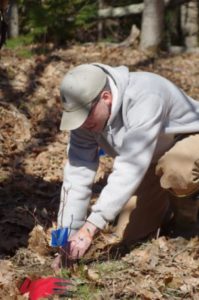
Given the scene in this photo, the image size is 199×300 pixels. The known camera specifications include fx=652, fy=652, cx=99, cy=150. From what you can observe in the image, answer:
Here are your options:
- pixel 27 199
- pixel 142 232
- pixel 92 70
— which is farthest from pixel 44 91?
pixel 92 70

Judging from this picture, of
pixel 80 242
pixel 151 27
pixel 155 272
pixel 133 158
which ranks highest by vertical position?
pixel 133 158

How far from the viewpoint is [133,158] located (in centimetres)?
372

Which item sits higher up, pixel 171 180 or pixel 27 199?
pixel 171 180

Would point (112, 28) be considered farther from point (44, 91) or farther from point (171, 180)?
point (171, 180)

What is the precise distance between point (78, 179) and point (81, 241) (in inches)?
19.3

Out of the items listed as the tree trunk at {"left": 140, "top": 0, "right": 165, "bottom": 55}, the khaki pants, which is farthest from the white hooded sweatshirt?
the tree trunk at {"left": 140, "top": 0, "right": 165, "bottom": 55}

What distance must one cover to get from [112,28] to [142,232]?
7.88m

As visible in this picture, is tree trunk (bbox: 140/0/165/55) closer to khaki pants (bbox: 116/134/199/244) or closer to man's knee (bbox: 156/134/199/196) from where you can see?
khaki pants (bbox: 116/134/199/244)

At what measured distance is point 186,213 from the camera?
4.53m

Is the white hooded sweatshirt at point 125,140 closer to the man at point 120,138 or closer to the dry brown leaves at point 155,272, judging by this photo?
the man at point 120,138

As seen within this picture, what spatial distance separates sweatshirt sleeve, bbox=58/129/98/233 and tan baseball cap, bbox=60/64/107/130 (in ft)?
1.13

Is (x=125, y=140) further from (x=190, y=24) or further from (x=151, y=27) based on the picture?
(x=190, y=24)

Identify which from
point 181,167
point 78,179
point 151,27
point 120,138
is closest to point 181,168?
point 181,167

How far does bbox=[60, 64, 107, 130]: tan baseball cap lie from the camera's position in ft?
11.8
